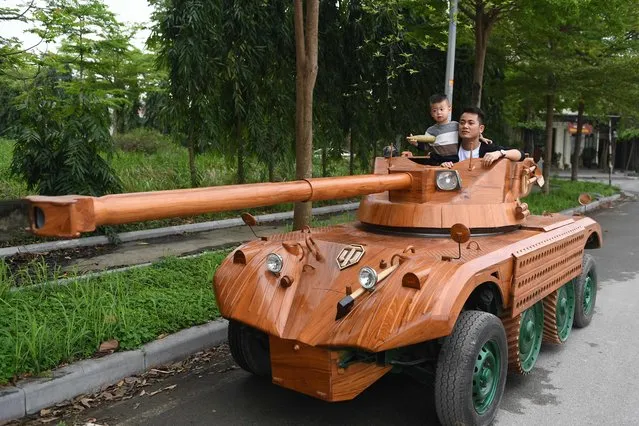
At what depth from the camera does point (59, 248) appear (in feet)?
25.0

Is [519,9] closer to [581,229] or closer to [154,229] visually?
[581,229]

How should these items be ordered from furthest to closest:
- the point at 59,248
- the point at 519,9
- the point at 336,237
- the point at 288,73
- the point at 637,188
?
the point at 637,188, the point at 288,73, the point at 519,9, the point at 59,248, the point at 336,237

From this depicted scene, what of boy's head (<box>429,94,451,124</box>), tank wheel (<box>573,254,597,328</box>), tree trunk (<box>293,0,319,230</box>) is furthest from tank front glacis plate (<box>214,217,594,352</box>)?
tree trunk (<box>293,0,319,230</box>)

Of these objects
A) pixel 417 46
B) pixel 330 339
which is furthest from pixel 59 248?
pixel 417 46

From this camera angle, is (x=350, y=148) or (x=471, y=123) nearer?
(x=471, y=123)

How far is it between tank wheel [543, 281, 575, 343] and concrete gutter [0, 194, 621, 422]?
9.06 ft

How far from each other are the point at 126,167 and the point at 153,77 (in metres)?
8.83

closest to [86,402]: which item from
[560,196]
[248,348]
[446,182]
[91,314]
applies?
[91,314]

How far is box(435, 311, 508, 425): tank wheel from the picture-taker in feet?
11.0

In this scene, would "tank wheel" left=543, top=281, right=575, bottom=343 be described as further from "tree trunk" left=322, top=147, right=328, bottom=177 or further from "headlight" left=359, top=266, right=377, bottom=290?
"tree trunk" left=322, top=147, right=328, bottom=177

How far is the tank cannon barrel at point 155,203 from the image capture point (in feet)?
7.77

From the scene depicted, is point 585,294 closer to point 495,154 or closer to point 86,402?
point 495,154

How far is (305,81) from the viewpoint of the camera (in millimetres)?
7535

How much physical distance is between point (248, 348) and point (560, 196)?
13.4 meters
